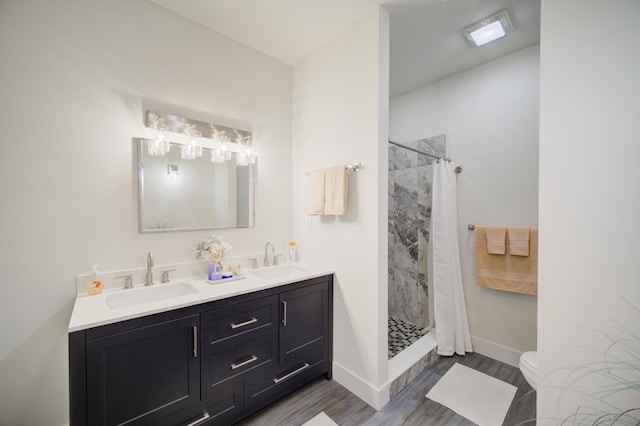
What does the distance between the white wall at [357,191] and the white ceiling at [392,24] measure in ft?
0.52

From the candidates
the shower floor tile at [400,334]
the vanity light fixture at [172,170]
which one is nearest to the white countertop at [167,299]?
the vanity light fixture at [172,170]

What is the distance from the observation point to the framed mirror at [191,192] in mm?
1834

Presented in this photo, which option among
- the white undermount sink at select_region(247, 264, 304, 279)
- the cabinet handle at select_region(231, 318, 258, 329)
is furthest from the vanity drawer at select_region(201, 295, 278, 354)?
the white undermount sink at select_region(247, 264, 304, 279)

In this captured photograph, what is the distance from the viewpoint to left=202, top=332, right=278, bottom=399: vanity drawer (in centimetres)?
152

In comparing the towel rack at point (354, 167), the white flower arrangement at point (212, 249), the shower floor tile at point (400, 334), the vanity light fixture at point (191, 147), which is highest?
the vanity light fixture at point (191, 147)

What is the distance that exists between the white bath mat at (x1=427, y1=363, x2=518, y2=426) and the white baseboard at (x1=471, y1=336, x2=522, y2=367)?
332mm

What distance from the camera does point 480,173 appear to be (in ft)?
8.21

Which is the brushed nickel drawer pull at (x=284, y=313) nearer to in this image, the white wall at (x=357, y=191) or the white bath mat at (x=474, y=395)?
the white wall at (x=357, y=191)

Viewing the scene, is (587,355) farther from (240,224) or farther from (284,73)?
(284,73)

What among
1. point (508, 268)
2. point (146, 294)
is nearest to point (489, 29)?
point (508, 268)

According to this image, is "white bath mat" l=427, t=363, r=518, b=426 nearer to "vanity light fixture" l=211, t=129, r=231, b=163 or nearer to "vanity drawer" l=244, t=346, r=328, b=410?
"vanity drawer" l=244, t=346, r=328, b=410

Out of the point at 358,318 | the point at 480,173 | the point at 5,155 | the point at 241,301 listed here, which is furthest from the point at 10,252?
the point at 480,173

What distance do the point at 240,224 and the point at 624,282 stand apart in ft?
7.54

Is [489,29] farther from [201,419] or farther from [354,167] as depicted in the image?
[201,419]
